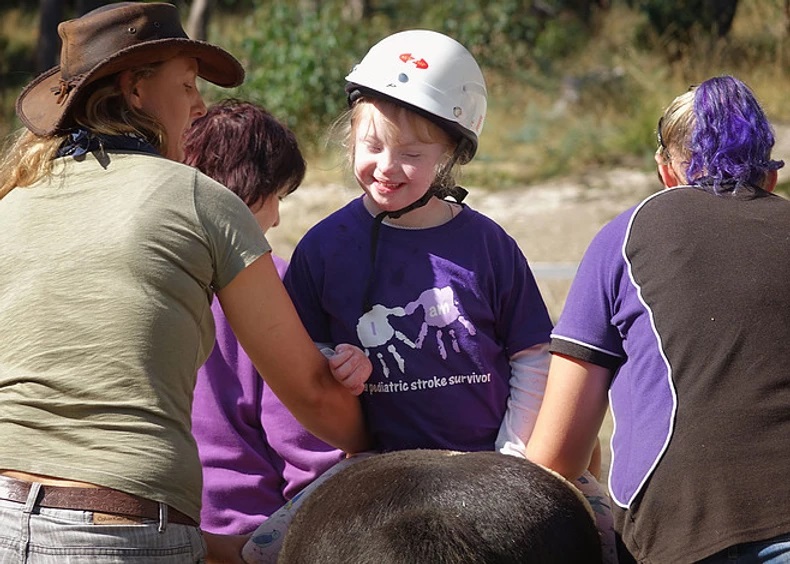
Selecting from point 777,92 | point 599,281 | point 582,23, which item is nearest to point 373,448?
point 599,281

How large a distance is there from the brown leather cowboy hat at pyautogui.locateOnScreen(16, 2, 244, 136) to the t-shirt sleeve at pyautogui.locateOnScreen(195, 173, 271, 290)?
1.06 ft

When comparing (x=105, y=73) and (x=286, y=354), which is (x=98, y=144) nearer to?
(x=105, y=73)

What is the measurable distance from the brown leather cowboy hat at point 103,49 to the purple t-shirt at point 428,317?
0.66 m

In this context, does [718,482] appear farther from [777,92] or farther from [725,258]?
[777,92]

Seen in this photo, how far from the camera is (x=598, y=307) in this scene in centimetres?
266

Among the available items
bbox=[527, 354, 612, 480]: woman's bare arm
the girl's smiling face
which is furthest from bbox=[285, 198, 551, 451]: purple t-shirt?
bbox=[527, 354, 612, 480]: woman's bare arm

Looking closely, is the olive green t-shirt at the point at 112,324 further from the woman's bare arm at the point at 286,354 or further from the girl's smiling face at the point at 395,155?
the girl's smiling face at the point at 395,155

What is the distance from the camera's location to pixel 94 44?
2.64 meters

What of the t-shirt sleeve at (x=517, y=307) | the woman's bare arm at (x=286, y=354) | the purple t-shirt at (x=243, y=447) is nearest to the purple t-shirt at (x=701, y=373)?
the t-shirt sleeve at (x=517, y=307)

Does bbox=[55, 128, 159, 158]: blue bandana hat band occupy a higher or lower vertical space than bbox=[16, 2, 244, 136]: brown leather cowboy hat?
lower

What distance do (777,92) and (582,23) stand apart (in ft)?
24.6

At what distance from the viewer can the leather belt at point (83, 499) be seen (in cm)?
234

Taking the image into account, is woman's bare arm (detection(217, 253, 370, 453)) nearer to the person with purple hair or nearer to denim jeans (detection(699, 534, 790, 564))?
the person with purple hair

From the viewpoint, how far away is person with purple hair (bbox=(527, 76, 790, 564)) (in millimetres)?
2404
